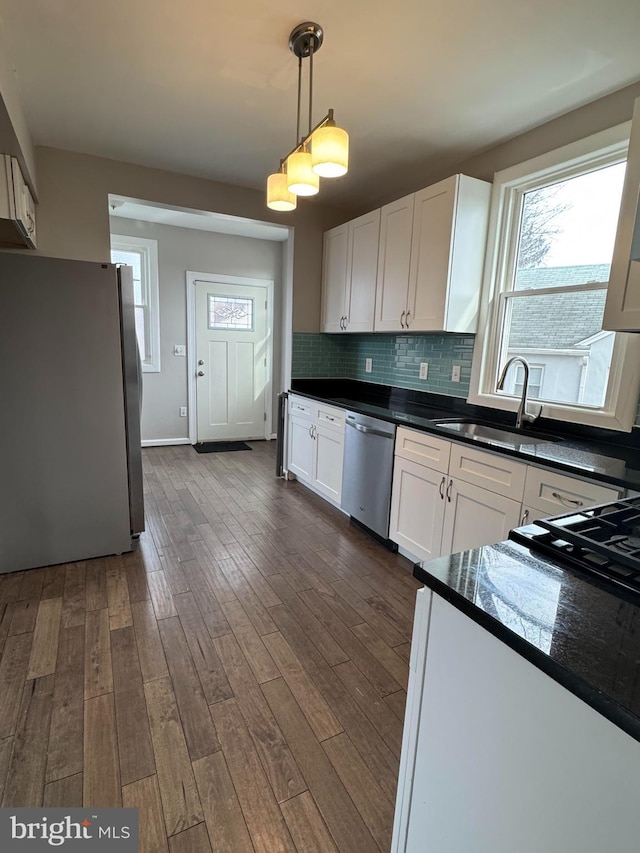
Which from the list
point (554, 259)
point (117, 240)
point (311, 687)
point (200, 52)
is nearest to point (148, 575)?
point (311, 687)

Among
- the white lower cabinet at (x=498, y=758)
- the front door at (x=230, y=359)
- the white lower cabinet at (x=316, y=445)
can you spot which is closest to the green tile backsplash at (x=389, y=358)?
the white lower cabinet at (x=316, y=445)

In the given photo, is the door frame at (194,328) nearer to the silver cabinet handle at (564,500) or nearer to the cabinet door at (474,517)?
the cabinet door at (474,517)

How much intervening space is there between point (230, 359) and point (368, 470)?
10.5 feet

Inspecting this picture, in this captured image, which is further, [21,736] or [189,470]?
[189,470]

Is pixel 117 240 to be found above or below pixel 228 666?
above

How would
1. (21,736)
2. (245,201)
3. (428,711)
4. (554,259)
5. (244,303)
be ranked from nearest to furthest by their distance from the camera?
(428,711) → (21,736) → (554,259) → (245,201) → (244,303)

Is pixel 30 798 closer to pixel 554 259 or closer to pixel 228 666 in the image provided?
pixel 228 666

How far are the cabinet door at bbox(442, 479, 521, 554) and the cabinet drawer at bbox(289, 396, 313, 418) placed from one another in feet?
5.34

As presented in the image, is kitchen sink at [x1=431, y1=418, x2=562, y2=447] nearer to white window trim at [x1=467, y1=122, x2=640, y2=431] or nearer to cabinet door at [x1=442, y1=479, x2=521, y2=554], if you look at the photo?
white window trim at [x1=467, y1=122, x2=640, y2=431]

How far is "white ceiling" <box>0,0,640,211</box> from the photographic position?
64.5 inches

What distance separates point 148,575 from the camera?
241 centimetres

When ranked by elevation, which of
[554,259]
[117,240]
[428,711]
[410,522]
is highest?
[117,240]

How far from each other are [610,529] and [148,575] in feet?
7.47

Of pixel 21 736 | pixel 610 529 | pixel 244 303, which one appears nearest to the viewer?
pixel 610 529
